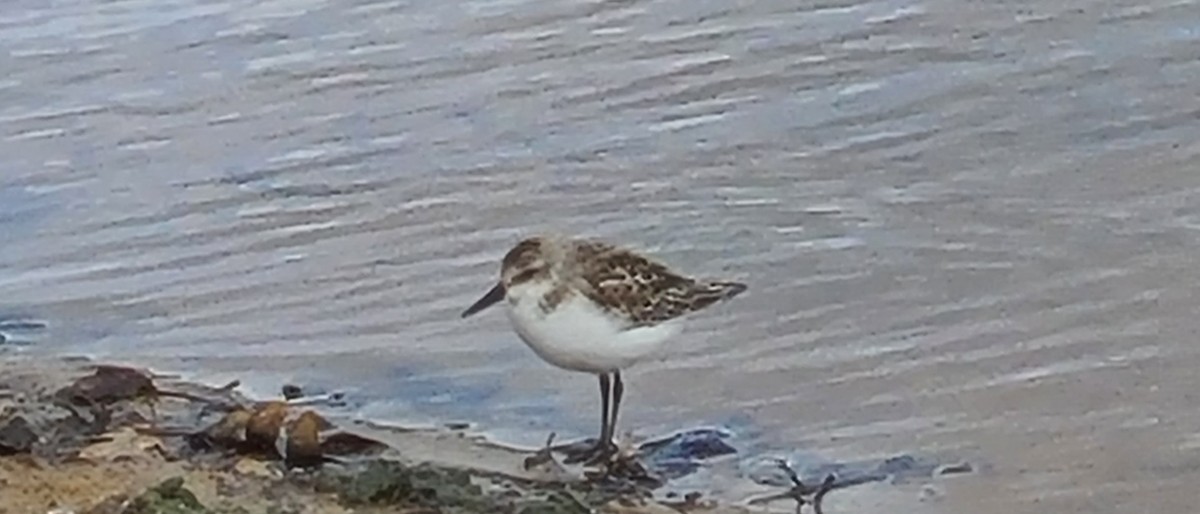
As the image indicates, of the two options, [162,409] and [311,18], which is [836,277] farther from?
[311,18]

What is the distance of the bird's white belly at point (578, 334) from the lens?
6.32m

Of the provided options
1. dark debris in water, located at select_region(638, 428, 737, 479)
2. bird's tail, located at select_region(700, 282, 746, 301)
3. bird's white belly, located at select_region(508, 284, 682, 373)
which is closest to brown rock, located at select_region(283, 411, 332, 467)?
bird's white belly, located at select_region(508, 284, 682, 373)

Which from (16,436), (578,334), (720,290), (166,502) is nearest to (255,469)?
(16,436)

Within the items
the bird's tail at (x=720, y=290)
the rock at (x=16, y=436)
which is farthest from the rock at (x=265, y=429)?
the bird's tail at (x=720, y=290)

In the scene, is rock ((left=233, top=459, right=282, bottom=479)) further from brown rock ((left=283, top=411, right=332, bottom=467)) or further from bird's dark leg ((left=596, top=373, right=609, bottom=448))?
bird's dark leg ((left=596, top=373, right=609, bottom=448))

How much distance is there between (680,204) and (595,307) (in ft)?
6.11

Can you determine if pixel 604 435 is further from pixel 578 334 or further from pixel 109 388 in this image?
pixel 109 388

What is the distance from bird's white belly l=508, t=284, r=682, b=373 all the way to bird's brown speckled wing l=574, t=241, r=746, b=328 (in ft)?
0.10

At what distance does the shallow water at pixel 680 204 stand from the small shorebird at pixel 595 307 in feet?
1.05

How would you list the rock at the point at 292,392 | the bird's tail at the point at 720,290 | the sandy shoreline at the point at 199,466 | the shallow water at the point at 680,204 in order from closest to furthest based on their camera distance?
1. the sandy shoreline at the point at 199,466
2. the bird's tail at the point at 720,290
3. the shallow water at the point at 680,204
4. the rock at the point at 292,392

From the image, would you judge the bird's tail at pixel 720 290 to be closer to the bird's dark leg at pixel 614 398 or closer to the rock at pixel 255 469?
the bird's dark leg at pixel 614 398

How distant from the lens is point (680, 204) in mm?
8164

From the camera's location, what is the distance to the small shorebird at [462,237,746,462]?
20.8ft

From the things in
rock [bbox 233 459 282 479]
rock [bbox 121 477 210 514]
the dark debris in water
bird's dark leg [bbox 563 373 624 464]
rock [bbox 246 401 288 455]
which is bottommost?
the dark debris in water
